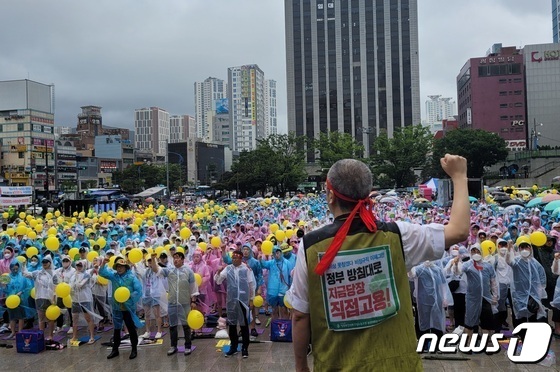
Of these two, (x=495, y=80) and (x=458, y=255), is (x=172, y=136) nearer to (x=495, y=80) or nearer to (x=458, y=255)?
(x=495, y=80)

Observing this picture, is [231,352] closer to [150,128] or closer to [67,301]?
[67,301]

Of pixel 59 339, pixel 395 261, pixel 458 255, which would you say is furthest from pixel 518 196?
pixel 395 261

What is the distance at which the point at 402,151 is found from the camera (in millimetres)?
50594

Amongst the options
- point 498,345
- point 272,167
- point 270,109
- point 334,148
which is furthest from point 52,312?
point 270,109

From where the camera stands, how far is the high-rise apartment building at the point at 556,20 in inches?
3612

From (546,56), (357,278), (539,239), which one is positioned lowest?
(539,239)

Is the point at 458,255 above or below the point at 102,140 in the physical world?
below

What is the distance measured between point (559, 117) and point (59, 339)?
74893 millimetres

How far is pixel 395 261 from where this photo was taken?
2.19 meters


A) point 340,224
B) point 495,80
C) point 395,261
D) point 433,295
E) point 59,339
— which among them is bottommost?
point 59,339

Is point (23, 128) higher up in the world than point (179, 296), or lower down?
higher up

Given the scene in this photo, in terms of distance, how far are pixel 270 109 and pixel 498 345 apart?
154134 millimetres

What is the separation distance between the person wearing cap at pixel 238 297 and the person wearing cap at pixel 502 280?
372cm

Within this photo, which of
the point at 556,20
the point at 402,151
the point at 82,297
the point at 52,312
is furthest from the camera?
the point at 556,20
